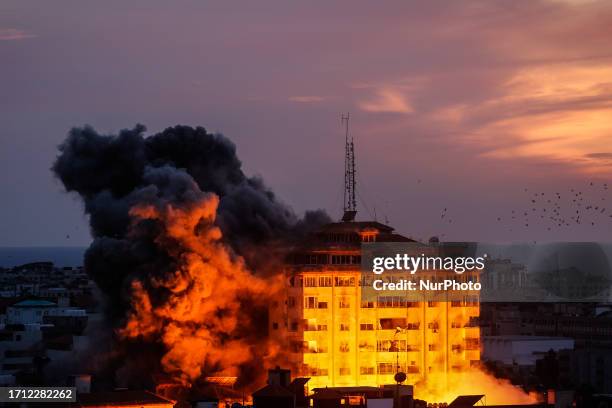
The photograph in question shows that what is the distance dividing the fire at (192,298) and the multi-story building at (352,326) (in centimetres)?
302

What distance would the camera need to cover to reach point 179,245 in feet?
242

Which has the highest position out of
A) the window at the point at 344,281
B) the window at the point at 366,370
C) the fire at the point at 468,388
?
the window at the point at 344,281

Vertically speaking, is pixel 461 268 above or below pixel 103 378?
above

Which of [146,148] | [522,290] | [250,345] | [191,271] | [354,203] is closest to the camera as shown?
[191,271]

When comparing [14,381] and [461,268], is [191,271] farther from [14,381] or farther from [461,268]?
[461,268]

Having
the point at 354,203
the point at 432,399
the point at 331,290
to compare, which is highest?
the point at 354,203

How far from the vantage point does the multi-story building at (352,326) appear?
256 feet

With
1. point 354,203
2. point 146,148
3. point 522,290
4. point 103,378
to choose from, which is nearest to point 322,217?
point 354,203

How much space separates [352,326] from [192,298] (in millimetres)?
9805

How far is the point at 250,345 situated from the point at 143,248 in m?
7.56

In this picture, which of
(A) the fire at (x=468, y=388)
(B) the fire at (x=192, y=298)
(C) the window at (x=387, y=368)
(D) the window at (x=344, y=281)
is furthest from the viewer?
(C) the window at (x=387, y=368)

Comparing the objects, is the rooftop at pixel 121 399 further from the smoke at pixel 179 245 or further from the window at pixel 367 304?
the window at pixel 367 304

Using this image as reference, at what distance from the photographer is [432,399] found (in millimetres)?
77875

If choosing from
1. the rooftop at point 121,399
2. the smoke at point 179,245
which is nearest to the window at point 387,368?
the smoke at point 179,245
